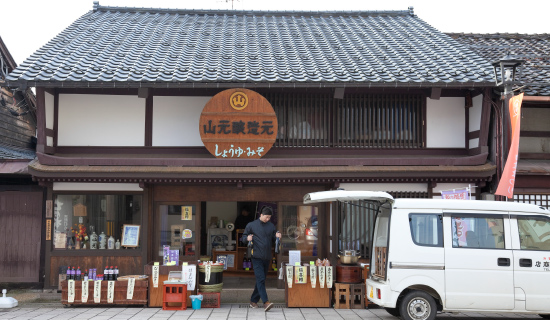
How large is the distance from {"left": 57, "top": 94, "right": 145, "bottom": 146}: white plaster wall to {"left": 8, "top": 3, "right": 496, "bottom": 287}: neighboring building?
24 mm

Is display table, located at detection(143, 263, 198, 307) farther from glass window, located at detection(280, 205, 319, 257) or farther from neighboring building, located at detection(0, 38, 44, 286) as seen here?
neighboring building, located at detection(0, 38, 44, 286)

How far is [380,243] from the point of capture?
35.7 feet

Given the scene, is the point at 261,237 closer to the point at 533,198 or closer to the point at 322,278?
the point at 322,278

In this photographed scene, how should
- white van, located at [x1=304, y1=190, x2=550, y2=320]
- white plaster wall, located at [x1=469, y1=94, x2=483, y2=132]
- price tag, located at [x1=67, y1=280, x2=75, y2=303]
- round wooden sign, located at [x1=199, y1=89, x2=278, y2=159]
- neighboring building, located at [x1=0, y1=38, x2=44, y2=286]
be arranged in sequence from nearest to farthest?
white van, located at [x1=304, y1=190, x2=550, y2=320]
price tag, located at [x1=67, y1=280, x2=75, y2=303]
round wooden sign, located at [x1=199, y1=89, x2=278, y2=159]
white plaster wall, located at [x1=469, y1=94, x2=483, y2=132]
neighboring building, located at [x1=0, y1=38, x2=44, y2=286]

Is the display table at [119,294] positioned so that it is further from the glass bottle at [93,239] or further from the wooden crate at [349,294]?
the wooden crate at [349,294]

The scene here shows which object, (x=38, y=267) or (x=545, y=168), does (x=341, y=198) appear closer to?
(x=545, y=168)

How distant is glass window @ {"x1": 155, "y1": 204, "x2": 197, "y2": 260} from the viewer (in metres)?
13.8

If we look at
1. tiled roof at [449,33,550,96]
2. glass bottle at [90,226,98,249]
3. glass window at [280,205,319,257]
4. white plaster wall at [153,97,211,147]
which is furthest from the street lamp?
glass bottle at [90,226,98,249]

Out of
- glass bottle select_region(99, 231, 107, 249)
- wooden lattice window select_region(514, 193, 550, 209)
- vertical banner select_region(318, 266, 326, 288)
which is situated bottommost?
vertical banner select_region(318, 266, 326, 288)

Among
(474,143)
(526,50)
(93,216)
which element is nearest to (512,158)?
(474,143)

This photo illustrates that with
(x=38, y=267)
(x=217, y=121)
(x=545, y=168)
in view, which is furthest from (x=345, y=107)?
(x=38, y=267)

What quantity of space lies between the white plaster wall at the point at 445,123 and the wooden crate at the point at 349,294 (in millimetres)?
4051

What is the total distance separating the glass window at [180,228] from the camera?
45.3ft

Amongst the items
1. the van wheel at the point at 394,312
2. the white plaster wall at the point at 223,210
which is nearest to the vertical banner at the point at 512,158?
the van wheel at the point at 394,312
